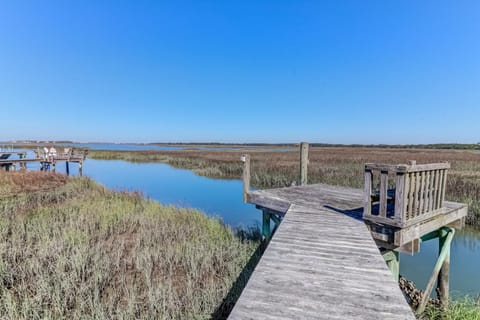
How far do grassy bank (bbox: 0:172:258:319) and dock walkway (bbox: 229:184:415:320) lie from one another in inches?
57.0

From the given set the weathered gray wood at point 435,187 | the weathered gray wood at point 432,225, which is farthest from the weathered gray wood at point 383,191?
the weathered gray wood at point 435,187

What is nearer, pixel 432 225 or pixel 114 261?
pixel 432 225

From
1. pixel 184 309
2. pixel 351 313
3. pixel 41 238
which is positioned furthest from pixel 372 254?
pixel 41 238

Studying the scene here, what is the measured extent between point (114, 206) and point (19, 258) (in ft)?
12.3

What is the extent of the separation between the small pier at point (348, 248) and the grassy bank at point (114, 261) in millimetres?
1477

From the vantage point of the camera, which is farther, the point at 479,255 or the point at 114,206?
the point at 114,206

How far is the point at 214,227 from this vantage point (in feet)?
24.8

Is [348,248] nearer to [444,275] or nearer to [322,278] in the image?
[322,278]

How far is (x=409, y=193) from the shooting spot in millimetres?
3910

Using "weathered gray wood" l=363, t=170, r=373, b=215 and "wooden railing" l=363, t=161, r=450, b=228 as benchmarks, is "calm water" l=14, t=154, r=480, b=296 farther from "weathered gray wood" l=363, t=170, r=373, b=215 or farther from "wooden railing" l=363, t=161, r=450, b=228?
"weathered gray wood" l=363, t=170, r=373, b=215

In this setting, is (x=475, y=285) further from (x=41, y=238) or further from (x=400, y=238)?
(x=41, y=238)

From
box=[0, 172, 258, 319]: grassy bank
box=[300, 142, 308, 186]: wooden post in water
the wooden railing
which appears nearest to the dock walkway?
the wooden railing

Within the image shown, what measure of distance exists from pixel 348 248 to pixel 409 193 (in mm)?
1279

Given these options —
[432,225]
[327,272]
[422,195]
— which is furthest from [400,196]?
[327,272]
